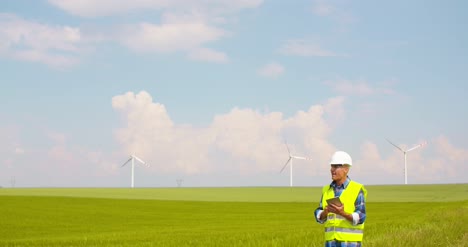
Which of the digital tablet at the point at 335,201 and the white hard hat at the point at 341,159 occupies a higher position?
the white hard hat at the point at 341,159

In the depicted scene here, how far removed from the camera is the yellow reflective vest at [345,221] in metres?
7.84

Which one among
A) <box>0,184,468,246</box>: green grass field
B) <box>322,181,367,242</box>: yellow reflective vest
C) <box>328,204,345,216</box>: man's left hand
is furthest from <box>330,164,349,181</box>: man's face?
<box>0,184,468,246</box>: green grass field

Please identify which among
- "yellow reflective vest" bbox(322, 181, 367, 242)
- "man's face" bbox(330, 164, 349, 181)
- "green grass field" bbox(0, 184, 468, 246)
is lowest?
"green grass field" bbox(0, 184, 468, 246)

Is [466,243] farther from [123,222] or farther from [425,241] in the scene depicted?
[123,222]

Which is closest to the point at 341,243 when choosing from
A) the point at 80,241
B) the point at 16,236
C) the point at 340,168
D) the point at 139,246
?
the point at 340,168

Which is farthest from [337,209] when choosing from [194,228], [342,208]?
[194,228]

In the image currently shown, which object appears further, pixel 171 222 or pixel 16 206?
pixel 16 206

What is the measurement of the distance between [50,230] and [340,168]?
28.2 m

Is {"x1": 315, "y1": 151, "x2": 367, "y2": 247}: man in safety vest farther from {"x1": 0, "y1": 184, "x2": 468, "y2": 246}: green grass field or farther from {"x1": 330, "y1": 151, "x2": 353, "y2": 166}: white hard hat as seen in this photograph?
{"x1": 0, "y1": 184, "x2": 468, "y2": 246}: green grass field

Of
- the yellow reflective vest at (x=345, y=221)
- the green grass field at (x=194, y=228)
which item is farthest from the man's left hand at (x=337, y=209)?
the green grass field at (x=194, y=228)

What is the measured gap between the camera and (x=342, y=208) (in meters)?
7.65

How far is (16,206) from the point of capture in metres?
51.1

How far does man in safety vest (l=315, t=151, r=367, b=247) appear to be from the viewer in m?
7.73

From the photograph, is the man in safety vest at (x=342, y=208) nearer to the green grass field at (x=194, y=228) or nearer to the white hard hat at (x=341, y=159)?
the white hard hat at (x=341, y=159)
